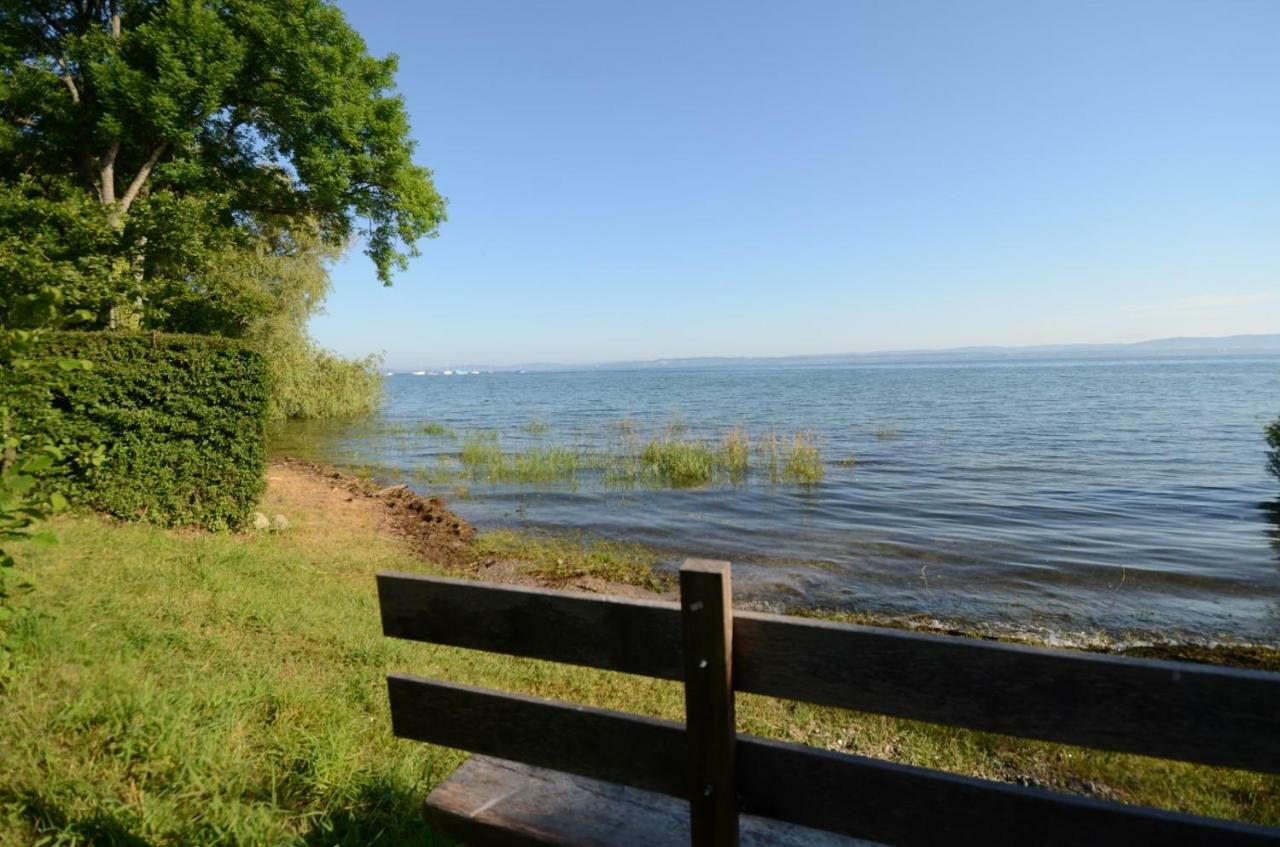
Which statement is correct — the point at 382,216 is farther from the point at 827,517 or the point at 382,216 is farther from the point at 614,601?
the point at 614,601

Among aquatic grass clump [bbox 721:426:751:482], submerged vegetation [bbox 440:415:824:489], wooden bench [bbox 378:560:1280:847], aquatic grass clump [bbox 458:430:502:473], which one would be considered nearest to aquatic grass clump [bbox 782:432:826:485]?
submerged vegetation [bbox 440:415:824:489]

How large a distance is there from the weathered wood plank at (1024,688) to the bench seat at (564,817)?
67cm

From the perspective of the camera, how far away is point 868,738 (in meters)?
5.26

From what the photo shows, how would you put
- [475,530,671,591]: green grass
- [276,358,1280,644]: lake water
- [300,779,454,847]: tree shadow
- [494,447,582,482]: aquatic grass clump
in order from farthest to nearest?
[494,447,582,482]: aquatic grass clump, [475,530,671,591]: green grass, [276,358,1280,644]: lake water, [300,779,454,847]: tree shadow

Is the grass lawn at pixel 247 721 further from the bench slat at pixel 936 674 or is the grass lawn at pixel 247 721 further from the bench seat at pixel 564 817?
the bench slat at pixel 936 674

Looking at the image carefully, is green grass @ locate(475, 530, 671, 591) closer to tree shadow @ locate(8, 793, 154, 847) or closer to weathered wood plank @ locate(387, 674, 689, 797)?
tree shadow @ locate(8, 793, 154, 847)

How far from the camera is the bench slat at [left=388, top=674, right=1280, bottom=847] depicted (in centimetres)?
141

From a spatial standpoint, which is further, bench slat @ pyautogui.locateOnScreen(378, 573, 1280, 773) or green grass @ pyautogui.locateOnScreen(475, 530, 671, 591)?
green grass @ pyautogui.locateOnScreen(475, 530, 671, 591)

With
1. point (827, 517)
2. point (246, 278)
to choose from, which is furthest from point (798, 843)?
point (246, 278)

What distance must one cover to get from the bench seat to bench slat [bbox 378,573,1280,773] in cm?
57

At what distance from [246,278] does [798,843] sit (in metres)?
31.3

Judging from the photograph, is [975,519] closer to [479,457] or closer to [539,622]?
[539,622]

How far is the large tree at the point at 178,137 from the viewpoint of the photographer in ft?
48.6

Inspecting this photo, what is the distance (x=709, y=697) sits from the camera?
1.62 metres
